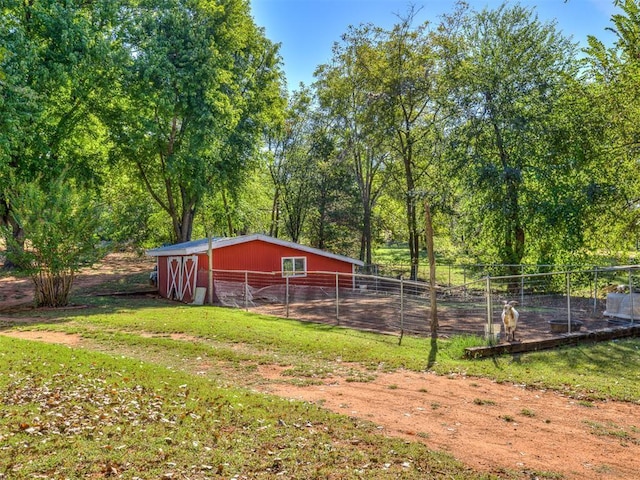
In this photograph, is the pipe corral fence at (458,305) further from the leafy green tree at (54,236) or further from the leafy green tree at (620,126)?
the leafy green tree at (54,236)

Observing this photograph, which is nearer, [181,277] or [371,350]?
[371,350]

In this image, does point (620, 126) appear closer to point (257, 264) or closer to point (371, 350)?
point (371, 350)

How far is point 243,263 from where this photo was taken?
2331 cm

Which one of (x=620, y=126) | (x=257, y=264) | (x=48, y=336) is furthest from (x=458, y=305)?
(x=48, y=336)

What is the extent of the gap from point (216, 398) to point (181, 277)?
17204 mm

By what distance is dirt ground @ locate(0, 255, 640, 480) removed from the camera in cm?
500

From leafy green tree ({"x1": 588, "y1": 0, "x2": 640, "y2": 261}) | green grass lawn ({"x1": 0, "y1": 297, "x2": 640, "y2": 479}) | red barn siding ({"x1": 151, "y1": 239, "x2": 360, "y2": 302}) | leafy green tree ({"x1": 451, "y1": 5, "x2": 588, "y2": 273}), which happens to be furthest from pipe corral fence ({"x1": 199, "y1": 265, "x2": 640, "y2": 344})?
leafy green tree ({"x1": 451, "y1": 5, "x2": 588, "y2": 273})

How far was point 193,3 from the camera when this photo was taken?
26.7 metres

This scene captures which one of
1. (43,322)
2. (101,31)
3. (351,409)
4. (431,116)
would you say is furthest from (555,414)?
(431,116)

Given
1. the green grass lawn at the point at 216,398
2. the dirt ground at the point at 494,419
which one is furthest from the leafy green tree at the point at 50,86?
the dirt ground at the point at 494,419

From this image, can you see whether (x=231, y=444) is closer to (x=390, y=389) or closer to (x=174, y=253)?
(x=390, y=389)

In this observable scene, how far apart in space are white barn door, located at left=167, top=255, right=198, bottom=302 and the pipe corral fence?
1.24m

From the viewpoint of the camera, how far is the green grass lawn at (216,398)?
458 centimetres

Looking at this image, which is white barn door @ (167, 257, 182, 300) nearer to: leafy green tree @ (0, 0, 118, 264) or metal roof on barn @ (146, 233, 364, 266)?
metal roof on barn @ (146, 233, 364, 266)
